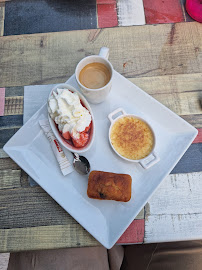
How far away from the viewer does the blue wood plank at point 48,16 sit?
1.41 m

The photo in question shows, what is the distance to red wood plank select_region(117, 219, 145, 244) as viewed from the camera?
1087 mm

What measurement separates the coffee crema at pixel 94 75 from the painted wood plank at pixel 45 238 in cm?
67

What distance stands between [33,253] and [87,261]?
306 mm

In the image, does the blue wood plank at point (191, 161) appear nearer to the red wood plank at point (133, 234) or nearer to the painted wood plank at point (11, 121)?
the red wood plank at point (133, 234)

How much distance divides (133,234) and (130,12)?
3.97 ft

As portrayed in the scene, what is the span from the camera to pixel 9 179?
3.85 ft

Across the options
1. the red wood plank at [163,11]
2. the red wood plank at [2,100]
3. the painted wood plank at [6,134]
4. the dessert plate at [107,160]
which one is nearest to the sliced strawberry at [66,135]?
the dessert plate at [107,160]

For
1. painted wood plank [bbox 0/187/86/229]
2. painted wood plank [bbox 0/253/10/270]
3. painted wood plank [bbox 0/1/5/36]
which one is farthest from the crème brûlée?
painted wood plank [bbox 0/253/10/270]

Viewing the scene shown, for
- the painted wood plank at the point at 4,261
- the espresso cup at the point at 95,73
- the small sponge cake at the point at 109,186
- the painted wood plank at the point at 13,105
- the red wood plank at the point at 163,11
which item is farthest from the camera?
the painted wood plank at the point at 4,261

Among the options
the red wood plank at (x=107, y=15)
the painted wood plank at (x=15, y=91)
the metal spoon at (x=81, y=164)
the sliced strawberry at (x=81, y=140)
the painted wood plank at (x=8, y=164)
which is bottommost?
the painted wood plank at (x=8, y=164)

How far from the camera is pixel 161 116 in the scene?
119 centimetres

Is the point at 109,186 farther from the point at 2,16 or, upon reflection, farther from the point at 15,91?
the point at 2,16

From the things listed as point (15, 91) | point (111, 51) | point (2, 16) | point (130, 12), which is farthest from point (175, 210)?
point (2, 16)

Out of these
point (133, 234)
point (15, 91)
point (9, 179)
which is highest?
point (15, 91)
